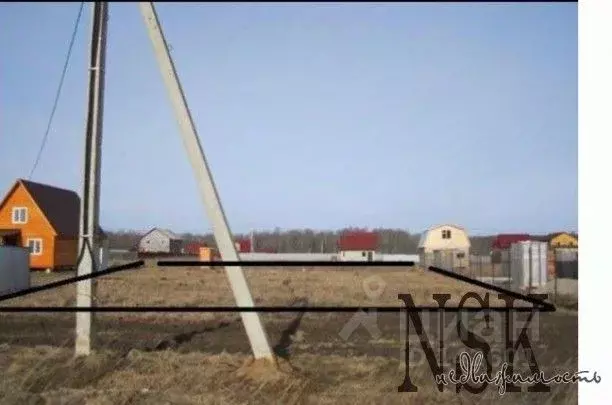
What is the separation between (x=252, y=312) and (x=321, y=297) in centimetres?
666

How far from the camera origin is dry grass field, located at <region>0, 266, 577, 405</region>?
5891 millimetres

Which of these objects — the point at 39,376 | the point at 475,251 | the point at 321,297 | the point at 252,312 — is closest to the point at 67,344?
the point at 39,376

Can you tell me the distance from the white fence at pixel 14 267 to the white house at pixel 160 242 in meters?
1.64

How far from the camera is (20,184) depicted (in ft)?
22.3

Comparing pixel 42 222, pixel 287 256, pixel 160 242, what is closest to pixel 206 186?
pixel 160 242

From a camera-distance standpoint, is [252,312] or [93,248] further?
[93,248]

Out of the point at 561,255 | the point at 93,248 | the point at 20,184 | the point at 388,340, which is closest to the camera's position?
the point at 20,184

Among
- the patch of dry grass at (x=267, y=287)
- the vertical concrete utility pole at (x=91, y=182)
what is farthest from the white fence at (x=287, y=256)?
the vertical concrete utility pole at (x=91, y=182)

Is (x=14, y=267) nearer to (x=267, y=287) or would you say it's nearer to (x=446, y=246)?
(x=267, y=287)

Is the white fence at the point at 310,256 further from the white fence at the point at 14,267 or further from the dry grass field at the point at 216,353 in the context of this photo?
Result: the white fence at the point at 14,267

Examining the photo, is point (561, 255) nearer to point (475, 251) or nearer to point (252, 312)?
point (475, 251)

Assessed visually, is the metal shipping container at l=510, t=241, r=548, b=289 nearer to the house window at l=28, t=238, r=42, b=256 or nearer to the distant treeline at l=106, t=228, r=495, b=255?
the distant treeline at l=106, t=228, r=495, b=255

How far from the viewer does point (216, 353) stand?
26.7 feet

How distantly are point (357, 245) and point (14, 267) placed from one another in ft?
15.0
